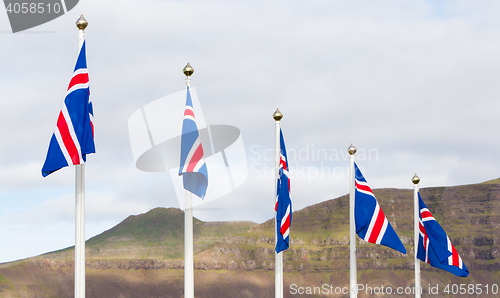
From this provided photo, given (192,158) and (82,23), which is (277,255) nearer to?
(192,158)

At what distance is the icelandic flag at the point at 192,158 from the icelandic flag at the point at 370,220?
6.18 meters

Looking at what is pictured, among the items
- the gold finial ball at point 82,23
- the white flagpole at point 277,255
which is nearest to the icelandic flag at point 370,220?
the white flagpole at point 277,255

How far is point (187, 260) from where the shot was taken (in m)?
16.7

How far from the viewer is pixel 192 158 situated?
16844 mm

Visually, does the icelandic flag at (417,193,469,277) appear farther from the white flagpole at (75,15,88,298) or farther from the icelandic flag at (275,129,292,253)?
the white flagpole at (75,15,88,298)

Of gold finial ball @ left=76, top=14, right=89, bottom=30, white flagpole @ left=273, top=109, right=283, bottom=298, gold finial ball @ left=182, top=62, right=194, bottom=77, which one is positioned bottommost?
white flagpole @ left=273, top=109, right=283, bottom=298

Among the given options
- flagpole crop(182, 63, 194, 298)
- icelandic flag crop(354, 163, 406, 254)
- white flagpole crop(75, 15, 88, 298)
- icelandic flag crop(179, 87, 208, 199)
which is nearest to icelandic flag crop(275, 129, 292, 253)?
icelandic flag crop(354, 163, 406, 254)

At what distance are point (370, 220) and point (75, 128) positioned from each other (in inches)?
410

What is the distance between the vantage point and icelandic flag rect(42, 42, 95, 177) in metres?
15.0

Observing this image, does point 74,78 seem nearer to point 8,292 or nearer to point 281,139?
point 281,139

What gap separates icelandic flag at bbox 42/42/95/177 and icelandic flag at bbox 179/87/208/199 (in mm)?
2618

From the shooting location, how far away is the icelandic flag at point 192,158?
16.8 meters

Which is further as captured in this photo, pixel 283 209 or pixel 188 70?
pixel 283 209

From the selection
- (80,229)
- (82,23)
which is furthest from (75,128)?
(82,23)
